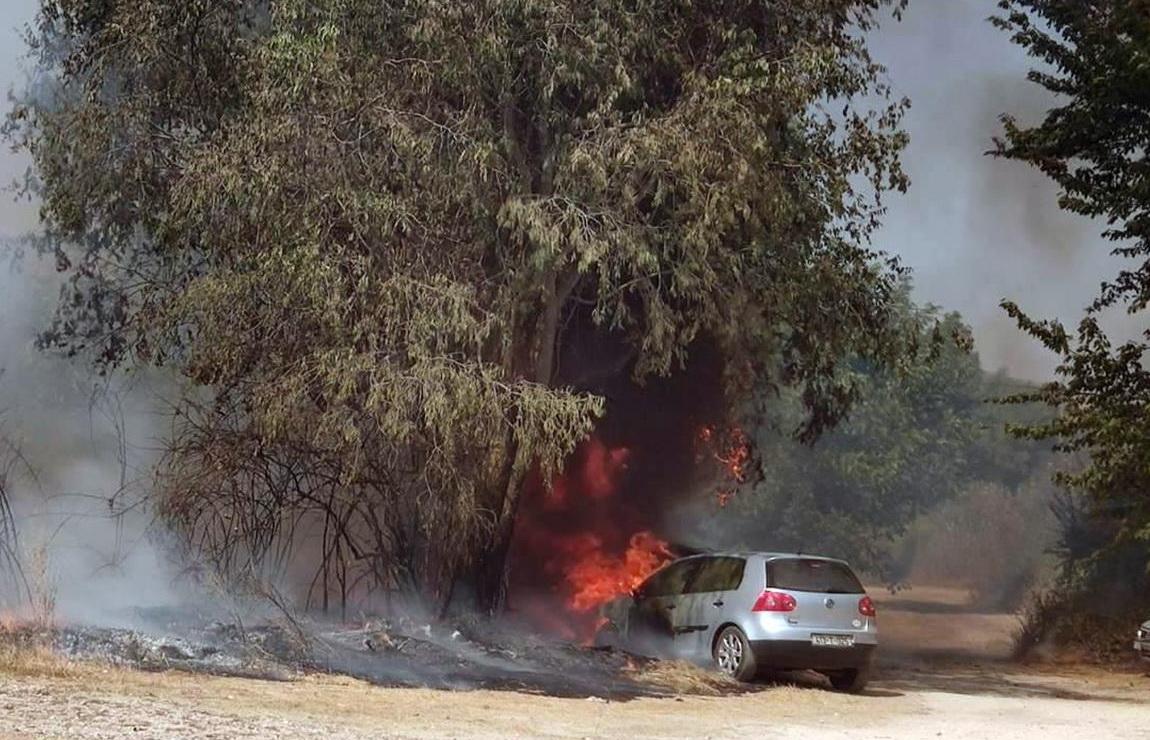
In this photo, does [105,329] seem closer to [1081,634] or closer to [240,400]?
[240,400]

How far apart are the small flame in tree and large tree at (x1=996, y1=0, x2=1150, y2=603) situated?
5.33 m

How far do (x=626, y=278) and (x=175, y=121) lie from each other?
5.75 meters

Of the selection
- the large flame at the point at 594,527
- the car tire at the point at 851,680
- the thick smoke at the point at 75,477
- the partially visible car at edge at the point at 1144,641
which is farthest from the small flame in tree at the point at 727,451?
the thick smoke at the point at 75,477

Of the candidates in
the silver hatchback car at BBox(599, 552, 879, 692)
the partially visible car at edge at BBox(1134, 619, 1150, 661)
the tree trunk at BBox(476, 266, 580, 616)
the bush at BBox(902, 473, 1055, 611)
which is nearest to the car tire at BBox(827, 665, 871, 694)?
the silver hatchback car at BBox(599, 552, 879, 692)

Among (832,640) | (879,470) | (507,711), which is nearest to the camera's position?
(507,711)

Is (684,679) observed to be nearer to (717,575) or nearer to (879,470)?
(717,575)

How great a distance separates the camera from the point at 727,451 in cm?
2420

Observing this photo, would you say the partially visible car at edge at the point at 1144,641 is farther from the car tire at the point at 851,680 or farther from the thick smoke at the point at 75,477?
the thick smoke at the point at 75,477

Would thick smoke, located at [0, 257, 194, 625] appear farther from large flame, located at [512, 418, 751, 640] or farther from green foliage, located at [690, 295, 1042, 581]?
green foliage, located at [690, 295, 1042, 581]

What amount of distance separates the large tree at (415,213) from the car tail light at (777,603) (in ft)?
9.66

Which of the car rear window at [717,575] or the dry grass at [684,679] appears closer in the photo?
the dry grass at [684,679]

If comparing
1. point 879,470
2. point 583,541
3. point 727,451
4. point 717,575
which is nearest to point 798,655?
point 717,575

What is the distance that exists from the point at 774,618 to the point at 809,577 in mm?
729

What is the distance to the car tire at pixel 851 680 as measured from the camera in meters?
17.6
